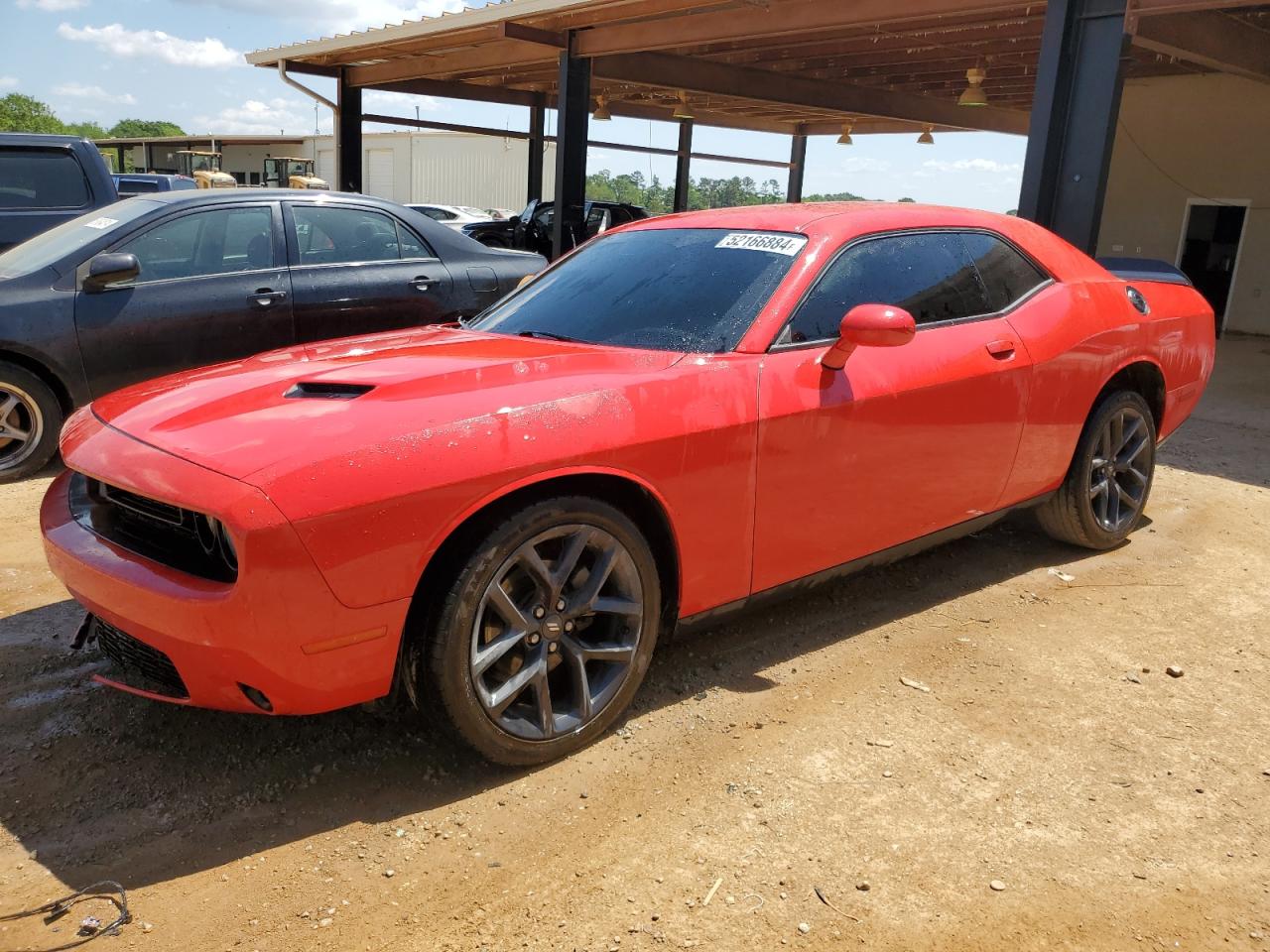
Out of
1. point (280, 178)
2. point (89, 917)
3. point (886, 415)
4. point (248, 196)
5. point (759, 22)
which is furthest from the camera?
point (280, 178)

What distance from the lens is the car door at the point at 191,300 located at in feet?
18.7

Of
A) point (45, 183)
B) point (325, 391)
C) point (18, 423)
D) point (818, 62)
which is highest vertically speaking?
point (818, 62)

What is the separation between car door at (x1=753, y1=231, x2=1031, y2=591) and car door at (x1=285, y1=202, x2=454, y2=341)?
362cm

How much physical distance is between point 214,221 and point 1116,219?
14.1 m

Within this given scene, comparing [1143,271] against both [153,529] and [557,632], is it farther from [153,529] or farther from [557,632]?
[153,529]

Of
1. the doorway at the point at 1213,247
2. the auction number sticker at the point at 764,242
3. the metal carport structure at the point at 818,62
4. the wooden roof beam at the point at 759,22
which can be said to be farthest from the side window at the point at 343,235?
the doorway at the point at 1213,247

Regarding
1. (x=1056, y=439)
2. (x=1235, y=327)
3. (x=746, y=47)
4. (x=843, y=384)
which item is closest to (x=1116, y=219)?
(x=1235, y=327)

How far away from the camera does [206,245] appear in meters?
6.05

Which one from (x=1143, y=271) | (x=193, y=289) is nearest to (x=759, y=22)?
(x=1143, y=271)

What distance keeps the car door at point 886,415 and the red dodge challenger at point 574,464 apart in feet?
0.04

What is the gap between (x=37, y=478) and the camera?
5637 mm

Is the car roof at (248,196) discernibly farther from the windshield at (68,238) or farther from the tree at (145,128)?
the tree at (145,128)

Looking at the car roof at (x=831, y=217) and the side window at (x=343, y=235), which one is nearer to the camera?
the car roof at (x=831, y=217)

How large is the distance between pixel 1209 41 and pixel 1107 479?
24.4 ft
